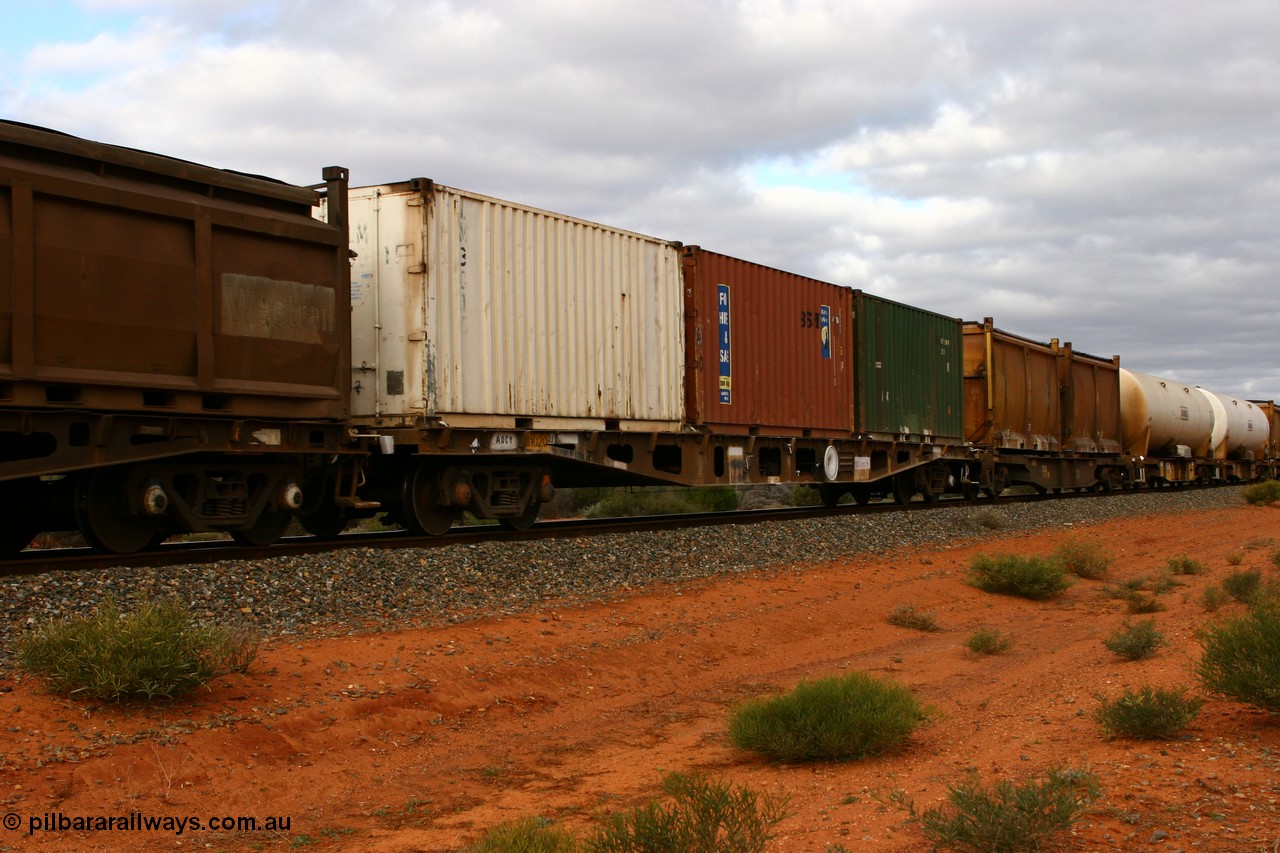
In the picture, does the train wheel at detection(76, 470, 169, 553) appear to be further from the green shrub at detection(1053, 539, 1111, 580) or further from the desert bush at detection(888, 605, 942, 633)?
the green shrub at detection(1053, 539, 1111, 580)

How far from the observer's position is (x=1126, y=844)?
3955 mm

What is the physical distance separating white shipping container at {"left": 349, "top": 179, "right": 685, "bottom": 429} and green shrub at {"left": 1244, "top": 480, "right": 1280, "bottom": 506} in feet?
64.5

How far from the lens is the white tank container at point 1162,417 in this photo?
3012 cm

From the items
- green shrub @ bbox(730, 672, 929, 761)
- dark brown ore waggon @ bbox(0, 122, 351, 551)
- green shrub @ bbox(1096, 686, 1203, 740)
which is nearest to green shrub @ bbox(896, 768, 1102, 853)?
green shrub @ bbox(1096, 686, 1203, 740)

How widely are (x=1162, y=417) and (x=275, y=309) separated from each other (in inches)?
1110

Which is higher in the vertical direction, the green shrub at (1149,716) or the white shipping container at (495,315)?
the white shipping container at (495,315)

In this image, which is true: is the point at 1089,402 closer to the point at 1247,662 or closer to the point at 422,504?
Result: the point at 422,504

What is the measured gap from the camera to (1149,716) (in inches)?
211

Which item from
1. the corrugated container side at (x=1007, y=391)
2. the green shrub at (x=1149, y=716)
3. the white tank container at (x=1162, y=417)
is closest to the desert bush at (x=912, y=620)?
the green shrub at (x=1149, y=716)

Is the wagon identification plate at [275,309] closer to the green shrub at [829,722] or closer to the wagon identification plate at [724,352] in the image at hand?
the green shrub at [829,722]

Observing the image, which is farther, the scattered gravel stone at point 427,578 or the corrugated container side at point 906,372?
the corrugated container side at point 906,372

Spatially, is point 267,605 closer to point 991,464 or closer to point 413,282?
point 413,282

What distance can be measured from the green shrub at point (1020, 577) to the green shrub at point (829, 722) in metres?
6.69

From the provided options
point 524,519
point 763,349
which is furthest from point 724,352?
point 524,519
